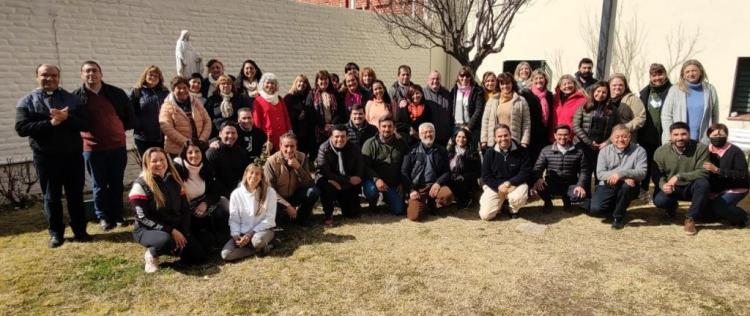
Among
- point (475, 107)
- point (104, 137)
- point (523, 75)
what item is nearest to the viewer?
point (104, 137)

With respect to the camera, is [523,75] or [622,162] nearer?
[622,162]

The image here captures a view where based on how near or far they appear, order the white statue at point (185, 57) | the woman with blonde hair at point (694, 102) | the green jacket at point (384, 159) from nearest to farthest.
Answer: the woman with blonde hair at point (694, 102) < the green jacket at point (384, 159) < the white statue at point (185, 57)

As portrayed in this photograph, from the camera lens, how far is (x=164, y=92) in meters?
5.23

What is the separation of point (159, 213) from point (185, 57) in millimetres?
4732

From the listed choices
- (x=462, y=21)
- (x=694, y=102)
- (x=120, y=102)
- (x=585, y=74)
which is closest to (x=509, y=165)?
(x=585, y=74)

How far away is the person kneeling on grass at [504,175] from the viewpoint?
5.31 metres

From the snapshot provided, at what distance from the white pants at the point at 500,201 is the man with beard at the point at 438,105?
1125 mm

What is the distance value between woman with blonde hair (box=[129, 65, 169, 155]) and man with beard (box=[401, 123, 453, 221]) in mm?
2672

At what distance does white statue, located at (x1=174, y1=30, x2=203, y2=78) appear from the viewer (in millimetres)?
7914

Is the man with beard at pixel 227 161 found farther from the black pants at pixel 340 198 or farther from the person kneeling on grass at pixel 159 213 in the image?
the black pants at pixel 340 198

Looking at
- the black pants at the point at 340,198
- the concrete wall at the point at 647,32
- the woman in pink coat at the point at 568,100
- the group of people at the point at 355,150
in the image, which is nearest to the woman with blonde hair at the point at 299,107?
the group of people at the point at 355,150

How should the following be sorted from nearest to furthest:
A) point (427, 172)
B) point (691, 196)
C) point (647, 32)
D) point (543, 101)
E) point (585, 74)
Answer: point (691, 196) → point (427, 172) → point (543, 101) → point (585, 74) → point (647, 32)

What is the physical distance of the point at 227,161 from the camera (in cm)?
486

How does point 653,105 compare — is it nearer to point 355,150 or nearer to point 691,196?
point 691,196
